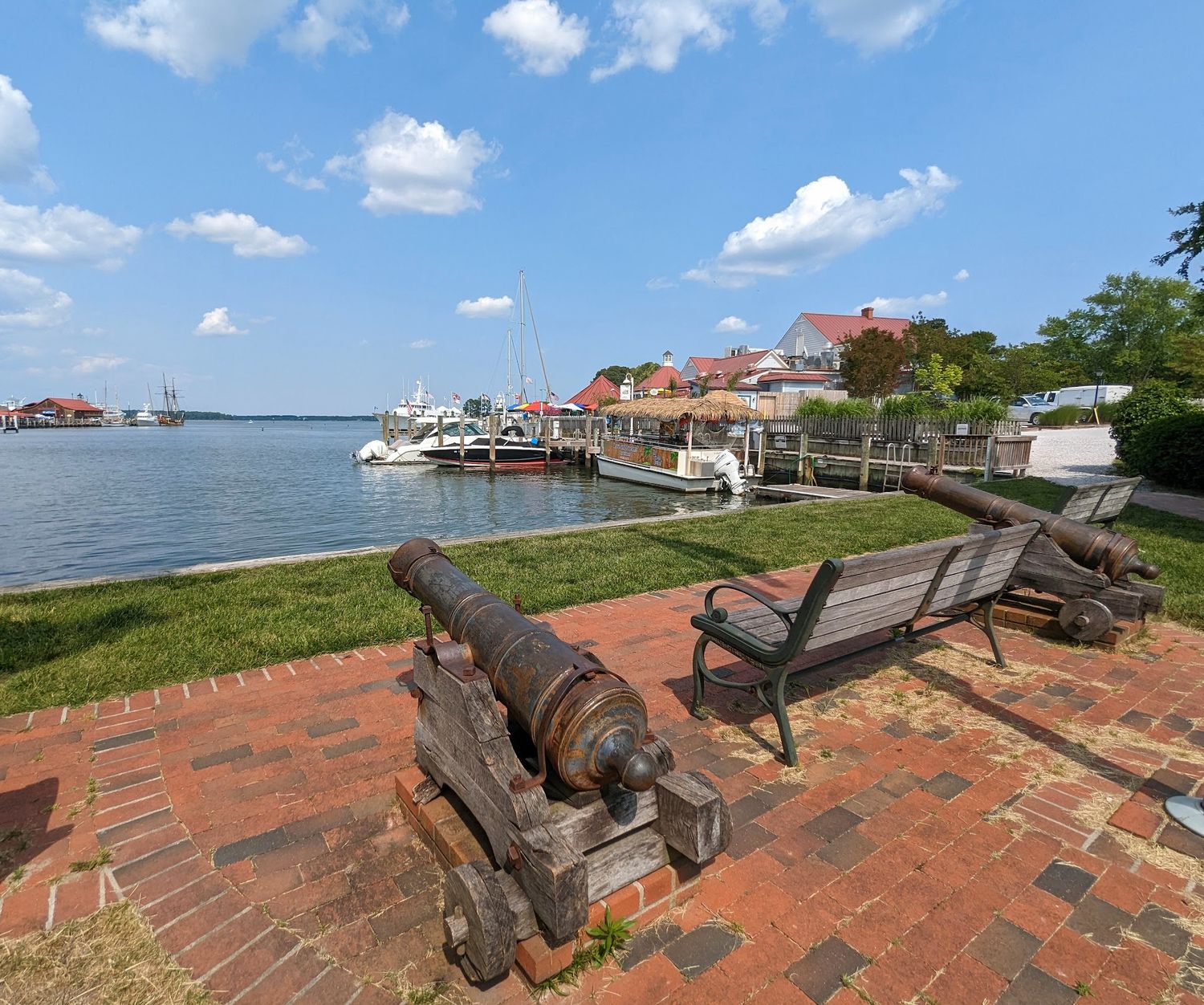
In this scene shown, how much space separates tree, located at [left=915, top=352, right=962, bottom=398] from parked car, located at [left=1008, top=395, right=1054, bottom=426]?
3.62 meters

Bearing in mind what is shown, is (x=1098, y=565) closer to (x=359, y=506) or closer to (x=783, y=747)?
(x=783, y=747)

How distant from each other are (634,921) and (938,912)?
42.0 inches

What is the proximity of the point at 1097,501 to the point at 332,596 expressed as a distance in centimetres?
744

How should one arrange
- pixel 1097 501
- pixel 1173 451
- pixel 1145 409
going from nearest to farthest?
pixel 1097 501 < pixel 1173 451 < pixel 1145 409

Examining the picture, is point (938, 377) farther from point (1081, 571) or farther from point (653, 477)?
point (1081, 571)

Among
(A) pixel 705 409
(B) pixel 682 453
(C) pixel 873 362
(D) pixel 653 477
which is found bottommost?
(D) pixel 653 477

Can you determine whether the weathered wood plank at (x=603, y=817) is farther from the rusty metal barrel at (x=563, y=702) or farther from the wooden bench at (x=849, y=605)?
the wooden bench at (x=849, y=605)

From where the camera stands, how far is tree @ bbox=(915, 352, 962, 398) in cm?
4162

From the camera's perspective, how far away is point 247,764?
10.7 ft

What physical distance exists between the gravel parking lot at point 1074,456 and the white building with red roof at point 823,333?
26506 millimetres

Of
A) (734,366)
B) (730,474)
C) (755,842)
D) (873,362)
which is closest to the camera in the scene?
(755,842)

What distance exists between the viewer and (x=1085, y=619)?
15.7 ft

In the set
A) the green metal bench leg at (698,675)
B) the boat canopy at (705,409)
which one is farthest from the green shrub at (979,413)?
the green metal bench leg at (698,675)

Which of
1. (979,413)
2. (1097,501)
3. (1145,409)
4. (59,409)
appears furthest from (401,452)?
(59,409)
